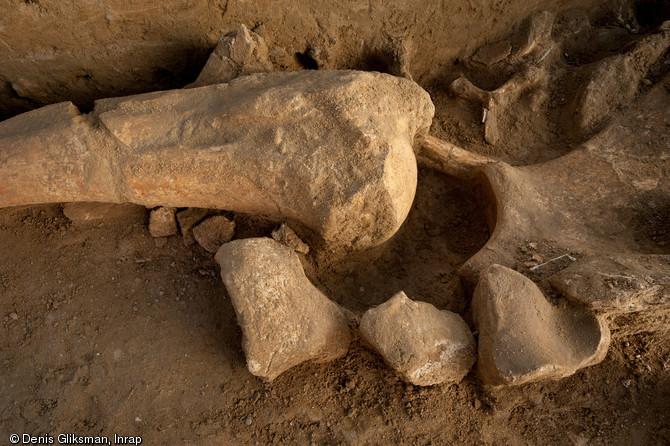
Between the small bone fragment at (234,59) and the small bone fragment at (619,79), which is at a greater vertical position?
the small bone fragment at (619,79)

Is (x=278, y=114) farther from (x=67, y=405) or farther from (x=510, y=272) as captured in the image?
(x=67, y=405)

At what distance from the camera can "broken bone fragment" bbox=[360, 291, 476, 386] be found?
1857 mm

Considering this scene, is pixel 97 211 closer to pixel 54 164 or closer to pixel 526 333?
pixel 54 164

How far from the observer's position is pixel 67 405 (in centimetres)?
203

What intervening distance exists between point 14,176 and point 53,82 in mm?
780

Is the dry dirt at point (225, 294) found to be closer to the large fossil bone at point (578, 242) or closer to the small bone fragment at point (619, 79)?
the small bone fragment at point (619, 79)

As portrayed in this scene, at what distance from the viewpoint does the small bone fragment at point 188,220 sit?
2.44 metres

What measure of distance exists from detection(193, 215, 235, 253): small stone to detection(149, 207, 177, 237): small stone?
0.47 ft

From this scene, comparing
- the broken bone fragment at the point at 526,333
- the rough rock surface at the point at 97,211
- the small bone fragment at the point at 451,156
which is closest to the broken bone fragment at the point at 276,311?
the broken bone fragment at the point at 526,333

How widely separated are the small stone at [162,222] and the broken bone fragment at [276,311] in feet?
1.90

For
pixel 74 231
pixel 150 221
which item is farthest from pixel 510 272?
pixel 74 231

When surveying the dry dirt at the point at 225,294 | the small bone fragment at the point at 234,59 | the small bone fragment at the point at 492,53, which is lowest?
the dry dirt at the point at 225,294

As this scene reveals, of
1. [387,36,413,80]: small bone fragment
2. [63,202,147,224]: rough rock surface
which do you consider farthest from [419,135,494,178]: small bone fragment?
[63,202,147,224]: rough rock surface

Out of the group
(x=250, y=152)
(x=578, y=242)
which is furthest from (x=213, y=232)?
(x=578, y=242)
